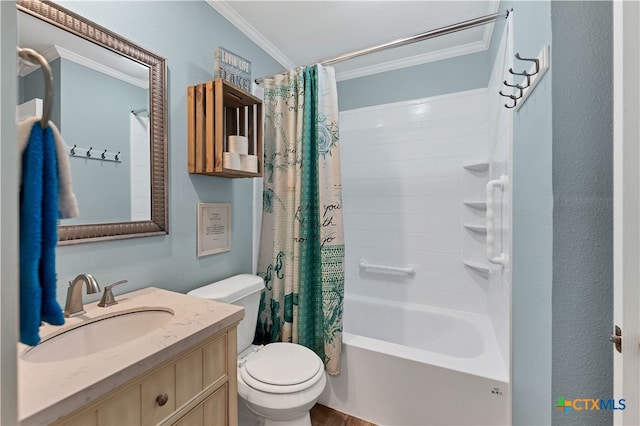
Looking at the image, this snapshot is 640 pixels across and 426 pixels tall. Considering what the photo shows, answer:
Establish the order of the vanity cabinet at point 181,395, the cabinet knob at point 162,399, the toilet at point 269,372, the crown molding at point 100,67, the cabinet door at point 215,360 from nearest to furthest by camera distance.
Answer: the vanity cabinet at point 181,395 < the cabinet knob at point 162,399 < the cabinet door at point 215,360 < the crown molding at point 100,67 < the toilet at point 269,372

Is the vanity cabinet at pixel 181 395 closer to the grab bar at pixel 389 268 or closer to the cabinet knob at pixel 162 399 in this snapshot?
the cabinet knob at pixel 162 399

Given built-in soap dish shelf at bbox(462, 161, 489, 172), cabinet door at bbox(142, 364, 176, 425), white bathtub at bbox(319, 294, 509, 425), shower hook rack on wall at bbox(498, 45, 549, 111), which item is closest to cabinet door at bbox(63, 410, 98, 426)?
cabinet door at bbox(142, 364, 176, 425)

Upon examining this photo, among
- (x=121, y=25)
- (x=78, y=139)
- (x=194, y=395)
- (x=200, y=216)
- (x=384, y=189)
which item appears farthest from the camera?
(x=384, y=189)

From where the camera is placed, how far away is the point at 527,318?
1.12 meters

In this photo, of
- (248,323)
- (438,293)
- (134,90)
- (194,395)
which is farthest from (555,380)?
(134,90)

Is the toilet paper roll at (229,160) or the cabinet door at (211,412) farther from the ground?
the toilet paper roll at (229,160)

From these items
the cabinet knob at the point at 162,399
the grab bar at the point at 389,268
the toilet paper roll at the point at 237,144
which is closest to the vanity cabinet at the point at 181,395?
the cabinet knob at the point at 162,399

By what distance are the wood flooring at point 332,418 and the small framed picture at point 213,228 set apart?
1.14 metres

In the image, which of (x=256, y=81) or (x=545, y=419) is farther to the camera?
(x=256, y=81)

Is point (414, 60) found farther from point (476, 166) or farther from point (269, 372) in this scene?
point (269, 372)

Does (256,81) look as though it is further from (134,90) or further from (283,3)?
(134,90)

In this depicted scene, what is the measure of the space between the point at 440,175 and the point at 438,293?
94cm

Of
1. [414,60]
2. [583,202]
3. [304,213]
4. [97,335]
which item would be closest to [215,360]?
[97,335]

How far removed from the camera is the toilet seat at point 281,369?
4.19ft
